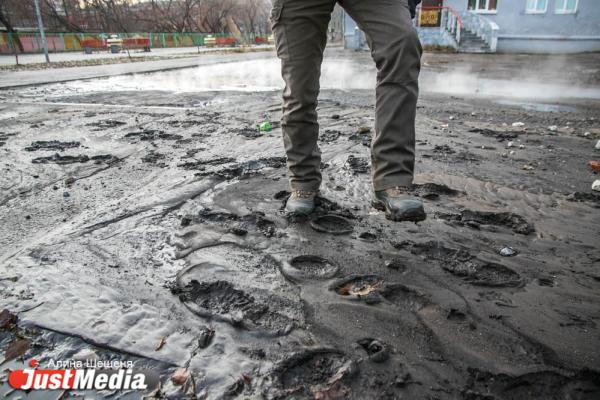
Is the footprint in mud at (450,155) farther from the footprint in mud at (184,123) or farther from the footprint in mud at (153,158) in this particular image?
the footprint in mud at (184,123)

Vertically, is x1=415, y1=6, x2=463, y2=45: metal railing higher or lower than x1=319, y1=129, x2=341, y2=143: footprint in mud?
higher

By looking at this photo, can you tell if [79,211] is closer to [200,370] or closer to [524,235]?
[200,370]

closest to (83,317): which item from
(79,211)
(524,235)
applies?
(79,211)

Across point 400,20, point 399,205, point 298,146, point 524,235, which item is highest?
point 400,20

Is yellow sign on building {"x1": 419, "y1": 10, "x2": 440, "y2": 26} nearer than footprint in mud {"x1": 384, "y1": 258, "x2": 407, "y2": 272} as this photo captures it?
No

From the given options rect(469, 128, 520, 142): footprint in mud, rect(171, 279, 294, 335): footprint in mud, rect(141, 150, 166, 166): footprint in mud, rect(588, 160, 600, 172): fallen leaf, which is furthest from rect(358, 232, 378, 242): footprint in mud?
rect(469, 128, 520, 142): footprint in mud

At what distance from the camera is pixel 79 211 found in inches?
86.7

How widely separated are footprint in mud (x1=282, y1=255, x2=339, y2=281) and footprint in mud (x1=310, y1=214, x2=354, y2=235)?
0.27 metres

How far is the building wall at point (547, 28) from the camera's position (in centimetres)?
1911

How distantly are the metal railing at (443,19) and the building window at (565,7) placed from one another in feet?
14.0

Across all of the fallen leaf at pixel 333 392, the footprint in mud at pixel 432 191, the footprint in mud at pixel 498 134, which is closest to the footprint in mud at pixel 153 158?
the footprint in mud at pixel 432 191

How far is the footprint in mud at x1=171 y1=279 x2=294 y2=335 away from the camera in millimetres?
1336

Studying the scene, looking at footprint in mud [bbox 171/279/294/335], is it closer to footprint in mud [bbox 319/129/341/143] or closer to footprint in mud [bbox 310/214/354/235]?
footprint in mud [bbox 310/214/354/235]

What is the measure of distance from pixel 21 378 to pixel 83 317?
0.82ft
